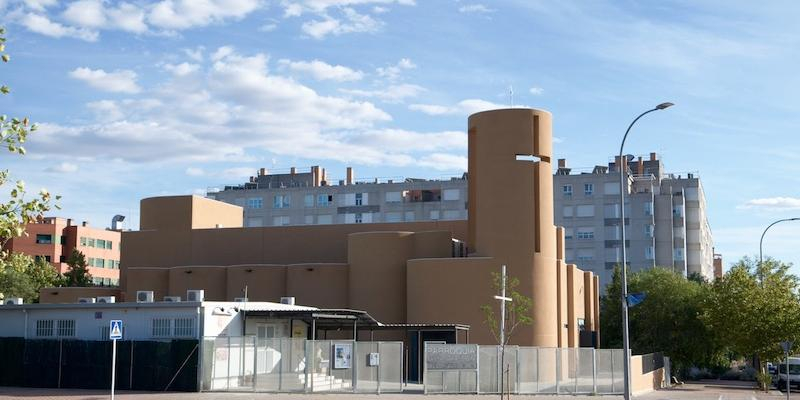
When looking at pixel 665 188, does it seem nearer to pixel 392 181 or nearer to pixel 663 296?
pixel 392 181

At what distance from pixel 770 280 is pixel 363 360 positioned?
27.4 m

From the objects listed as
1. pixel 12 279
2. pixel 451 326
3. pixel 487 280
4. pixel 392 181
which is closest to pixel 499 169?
pixel 487 280

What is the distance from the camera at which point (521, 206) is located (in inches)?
2172

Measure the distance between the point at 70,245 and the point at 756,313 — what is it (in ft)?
327

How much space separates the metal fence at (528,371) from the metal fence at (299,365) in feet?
6.17

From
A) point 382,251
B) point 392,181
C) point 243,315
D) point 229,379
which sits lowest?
point 229,379

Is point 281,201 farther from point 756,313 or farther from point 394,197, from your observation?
point 756,313

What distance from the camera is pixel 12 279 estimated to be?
81625mm

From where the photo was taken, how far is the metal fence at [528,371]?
→ 40375mm

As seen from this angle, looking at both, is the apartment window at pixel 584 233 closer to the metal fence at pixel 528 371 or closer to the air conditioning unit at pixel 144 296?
the metal fence at pixel 528 371

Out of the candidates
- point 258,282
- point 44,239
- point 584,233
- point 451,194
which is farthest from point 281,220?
point 258,282

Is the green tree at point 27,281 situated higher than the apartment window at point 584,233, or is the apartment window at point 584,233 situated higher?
the apartment window at point 584,233

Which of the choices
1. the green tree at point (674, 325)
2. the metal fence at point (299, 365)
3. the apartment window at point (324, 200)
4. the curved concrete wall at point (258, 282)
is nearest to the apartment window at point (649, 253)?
the apartment window at point (324, 200)

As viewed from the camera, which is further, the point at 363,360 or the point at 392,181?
the point at 392,181
